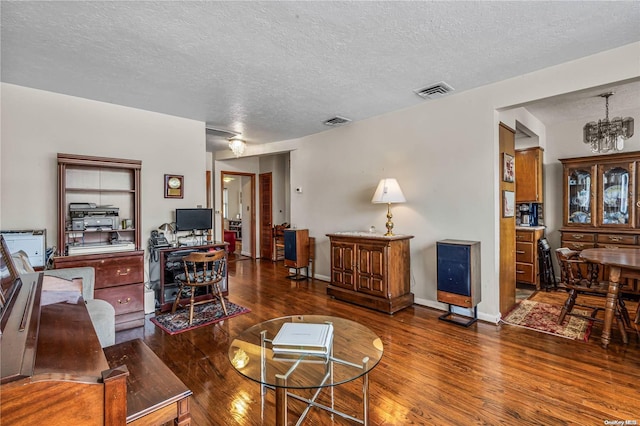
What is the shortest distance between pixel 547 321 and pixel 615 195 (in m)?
2.34

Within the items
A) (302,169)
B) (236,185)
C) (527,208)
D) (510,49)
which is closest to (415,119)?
(510,49)

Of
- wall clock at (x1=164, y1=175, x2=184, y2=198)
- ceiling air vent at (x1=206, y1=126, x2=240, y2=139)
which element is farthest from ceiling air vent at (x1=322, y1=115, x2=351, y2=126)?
wall clock at (x1=164, y1=175, x2=184, y2=198)

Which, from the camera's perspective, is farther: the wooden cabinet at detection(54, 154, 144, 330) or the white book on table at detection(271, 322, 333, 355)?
the wooden cabinet at detection(54, 154, 144, 330)

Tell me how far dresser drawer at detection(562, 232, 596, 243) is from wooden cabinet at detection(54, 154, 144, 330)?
18.7 feet

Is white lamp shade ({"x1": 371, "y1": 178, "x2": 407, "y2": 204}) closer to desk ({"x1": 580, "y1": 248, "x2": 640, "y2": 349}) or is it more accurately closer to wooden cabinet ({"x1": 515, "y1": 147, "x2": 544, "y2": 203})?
desk ({"x1": 580, "y1": 248, "x2": 640, "y2": 349})

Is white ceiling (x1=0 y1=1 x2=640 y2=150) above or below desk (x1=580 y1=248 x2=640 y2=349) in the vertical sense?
above

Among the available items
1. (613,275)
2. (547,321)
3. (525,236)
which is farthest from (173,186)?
(525,236)

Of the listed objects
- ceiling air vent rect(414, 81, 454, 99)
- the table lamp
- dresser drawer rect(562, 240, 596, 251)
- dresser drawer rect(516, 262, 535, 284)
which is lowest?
dresser drawer rect(516, 262, 535, 284)

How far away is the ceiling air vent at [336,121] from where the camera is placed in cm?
438

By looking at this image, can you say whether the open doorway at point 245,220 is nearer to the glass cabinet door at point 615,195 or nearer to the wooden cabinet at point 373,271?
the wooden cabinet at point 373,271

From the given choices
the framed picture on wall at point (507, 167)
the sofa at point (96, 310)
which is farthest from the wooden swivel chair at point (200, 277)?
the framed picture on wall at point (507, 167)

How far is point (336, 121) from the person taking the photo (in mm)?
4512

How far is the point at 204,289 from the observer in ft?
13.6

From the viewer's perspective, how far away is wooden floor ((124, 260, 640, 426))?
5.90 feet
